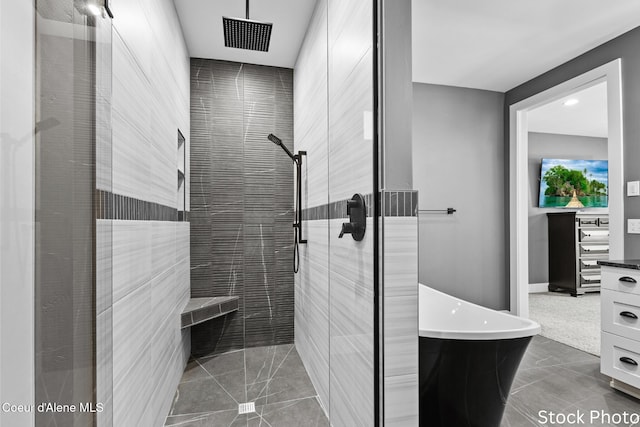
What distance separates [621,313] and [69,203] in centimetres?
96

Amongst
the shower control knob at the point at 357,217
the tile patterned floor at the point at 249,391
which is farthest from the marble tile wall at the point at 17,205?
the tile patterned floor at the point at 249,391

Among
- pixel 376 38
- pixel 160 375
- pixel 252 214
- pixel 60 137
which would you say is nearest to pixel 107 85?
pixel 60 137

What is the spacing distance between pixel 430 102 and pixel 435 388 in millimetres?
697

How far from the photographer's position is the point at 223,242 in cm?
246

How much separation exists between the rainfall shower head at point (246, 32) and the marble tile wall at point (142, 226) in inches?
13.6

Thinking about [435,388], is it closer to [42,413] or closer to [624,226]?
[624,226]

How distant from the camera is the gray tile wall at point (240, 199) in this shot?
7.84 ft

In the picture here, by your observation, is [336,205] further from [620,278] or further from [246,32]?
[620,278]

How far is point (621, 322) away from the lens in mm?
508

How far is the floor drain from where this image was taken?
1.79m

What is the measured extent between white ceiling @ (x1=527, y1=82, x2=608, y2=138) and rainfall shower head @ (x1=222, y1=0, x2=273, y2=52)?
144cm

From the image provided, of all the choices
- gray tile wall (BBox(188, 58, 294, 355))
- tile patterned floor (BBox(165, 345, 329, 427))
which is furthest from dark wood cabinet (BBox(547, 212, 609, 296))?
gray tile wall (BBox(188, 58, 294, 355))

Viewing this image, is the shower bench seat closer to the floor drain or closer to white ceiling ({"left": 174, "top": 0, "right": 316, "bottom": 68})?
the floor drain

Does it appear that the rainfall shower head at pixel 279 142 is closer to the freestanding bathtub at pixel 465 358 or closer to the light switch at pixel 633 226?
the freestanding bathtub at pixel 465 358
